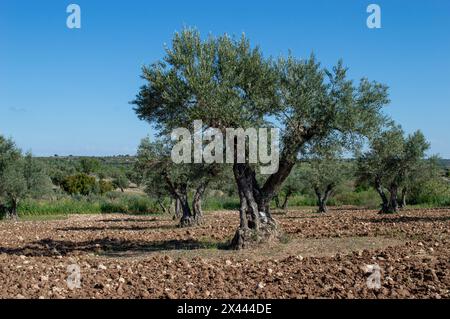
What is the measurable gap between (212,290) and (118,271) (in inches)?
131

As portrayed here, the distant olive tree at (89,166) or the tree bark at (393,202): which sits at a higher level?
the distant olive tree at (89,166)

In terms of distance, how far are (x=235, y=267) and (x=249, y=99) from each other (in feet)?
18.7

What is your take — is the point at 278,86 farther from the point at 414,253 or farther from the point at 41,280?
the point at 41,280

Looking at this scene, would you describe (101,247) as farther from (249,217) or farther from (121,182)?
(121,182)

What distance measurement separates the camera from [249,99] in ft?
53.6

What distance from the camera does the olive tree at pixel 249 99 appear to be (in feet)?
50.8

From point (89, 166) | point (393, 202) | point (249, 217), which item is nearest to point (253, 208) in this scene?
point (249, 217)

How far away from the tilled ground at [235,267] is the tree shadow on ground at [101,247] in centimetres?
3

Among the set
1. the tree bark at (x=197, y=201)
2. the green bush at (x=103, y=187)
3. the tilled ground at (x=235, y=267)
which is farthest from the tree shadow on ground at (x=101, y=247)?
the green bush at (x=103, y=187)

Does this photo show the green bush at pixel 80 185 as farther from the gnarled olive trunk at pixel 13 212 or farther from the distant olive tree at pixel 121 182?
the gnarled olive trunk at pixel 13 212

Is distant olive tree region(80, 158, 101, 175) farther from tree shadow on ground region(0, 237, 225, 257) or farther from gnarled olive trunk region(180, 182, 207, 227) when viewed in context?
tree shadow on ground region(0, 237, 225, 257)

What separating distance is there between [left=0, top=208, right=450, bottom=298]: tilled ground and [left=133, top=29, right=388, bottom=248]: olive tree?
2.57 meters

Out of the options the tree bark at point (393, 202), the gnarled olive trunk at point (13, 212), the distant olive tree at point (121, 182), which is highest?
the distant olive tree at point (121, 182)

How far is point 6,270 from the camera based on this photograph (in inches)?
517
